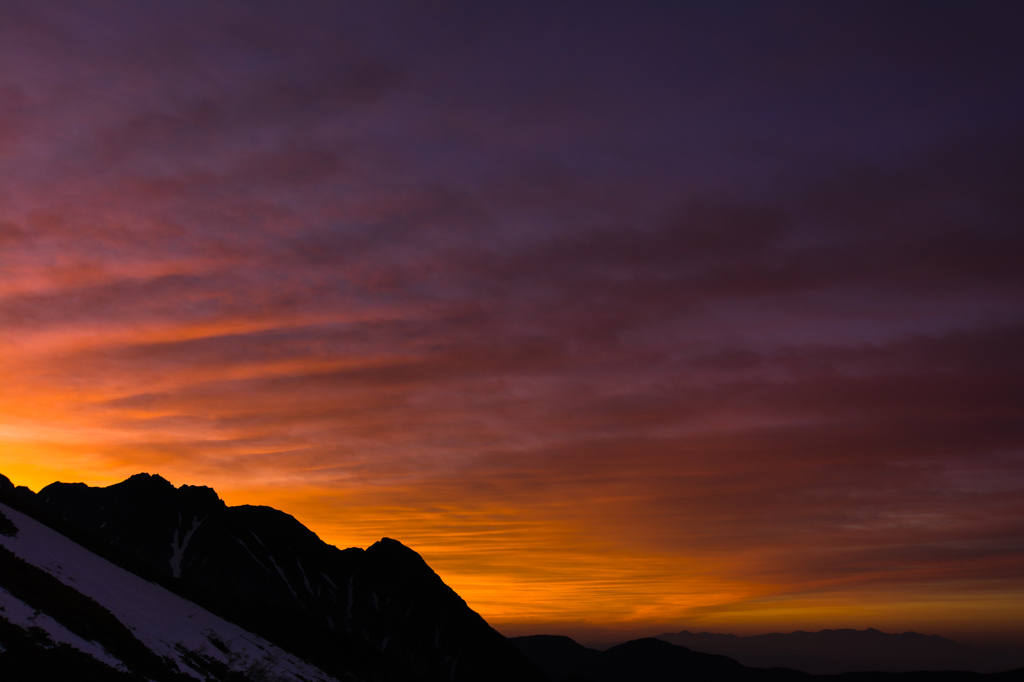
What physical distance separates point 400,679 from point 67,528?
208 feet

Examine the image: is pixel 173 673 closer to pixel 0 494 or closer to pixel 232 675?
pixel 232 675

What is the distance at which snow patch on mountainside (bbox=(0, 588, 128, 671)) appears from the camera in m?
28.1

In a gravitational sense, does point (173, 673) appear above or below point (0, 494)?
below

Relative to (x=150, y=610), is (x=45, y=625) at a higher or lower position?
higher

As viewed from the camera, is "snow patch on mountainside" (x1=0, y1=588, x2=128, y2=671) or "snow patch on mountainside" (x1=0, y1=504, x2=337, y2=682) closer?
"snow patch on mountainside" (x1=0, y1=588, x2=128, y2=671)

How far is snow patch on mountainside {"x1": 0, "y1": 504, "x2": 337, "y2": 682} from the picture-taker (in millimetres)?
41250

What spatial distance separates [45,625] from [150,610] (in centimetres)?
2090

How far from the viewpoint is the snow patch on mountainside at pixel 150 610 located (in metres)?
41.2

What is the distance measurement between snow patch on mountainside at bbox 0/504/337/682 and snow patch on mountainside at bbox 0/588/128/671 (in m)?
7.54

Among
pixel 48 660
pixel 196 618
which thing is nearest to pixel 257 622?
pixel 196 618

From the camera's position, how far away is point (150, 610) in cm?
4844

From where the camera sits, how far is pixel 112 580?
49812 mm

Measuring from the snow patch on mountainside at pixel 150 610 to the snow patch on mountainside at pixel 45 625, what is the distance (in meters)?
7.54

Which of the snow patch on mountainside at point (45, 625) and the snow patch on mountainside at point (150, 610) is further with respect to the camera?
the snow patch on mountainside at point (150, 610)
